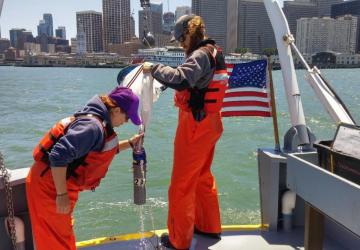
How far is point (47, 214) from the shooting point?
2336 millimetres

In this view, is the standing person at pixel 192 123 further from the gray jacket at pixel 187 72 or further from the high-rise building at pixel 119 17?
the high-rise building at pixel 119 17

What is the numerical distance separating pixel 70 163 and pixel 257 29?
8058mm

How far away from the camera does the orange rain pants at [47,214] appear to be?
2.31m

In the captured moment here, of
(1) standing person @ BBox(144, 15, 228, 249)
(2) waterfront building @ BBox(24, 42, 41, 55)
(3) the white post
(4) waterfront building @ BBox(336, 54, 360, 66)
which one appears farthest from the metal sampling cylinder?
(2) waterfront building @ BBox(24, 42, 41, 55)

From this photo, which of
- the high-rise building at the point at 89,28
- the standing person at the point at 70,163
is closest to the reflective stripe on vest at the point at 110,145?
the standing person at the point at 70,163

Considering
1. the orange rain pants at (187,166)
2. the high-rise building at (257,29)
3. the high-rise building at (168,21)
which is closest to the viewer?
the orange rain pants at (187,166)

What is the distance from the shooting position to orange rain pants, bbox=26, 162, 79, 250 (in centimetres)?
231

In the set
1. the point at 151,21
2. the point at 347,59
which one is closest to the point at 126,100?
the point at 151,21

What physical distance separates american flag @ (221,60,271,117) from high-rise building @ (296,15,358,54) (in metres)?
110

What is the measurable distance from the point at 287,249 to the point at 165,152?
364 inches

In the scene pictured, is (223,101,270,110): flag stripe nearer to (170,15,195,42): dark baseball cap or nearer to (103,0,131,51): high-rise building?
(170,15,195,42): dark baseball cap

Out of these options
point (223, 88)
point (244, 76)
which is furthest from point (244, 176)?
point (223, 88)

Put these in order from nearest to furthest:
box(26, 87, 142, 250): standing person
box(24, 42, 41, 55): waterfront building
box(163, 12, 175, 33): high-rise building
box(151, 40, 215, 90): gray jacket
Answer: box(26, 87, 142, 250): standing person → box(151, 40, 215, 90): gray jacket → box(163, 12, 175, 33): high-rise building → box(24, 42, 41, 55): waterfront building

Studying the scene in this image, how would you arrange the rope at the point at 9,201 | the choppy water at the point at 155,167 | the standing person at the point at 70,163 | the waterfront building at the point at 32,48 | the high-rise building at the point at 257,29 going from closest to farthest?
the standing person at the point at 70,163
the rope at the point at 9,201
the high-rise building at the point at 257,29
the choppy water at the point at 155,167
the waterfront building at the point at 32,48
